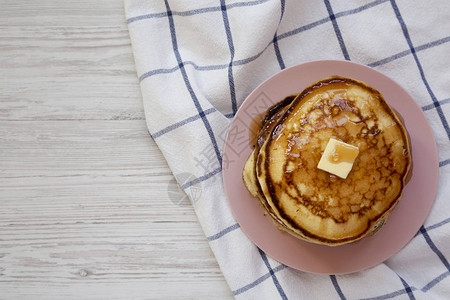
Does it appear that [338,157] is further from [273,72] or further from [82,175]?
[82,175]

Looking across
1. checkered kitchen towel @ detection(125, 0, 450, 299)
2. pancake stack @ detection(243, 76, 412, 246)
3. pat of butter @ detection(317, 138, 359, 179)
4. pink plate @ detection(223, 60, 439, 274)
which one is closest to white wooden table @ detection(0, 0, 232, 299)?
checkered kitchen towel @ detection(125, 0, 450, 299)

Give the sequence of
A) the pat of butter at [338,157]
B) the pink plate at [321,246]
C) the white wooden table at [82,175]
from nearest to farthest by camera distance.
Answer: the pat of butter at [338,157] < the pink plate at [321,246] < the white wooden table at [82,175]

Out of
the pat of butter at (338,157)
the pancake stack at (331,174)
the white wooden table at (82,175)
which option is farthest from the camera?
the white wooden table at (82,175)

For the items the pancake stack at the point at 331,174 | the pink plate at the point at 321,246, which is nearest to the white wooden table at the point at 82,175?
the pink plate at the point at 321,246

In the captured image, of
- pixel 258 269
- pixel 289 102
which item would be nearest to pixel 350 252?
pixel 258 269

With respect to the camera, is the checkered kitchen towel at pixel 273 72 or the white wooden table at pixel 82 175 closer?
the checkered kitchen towel at pixel 273 72

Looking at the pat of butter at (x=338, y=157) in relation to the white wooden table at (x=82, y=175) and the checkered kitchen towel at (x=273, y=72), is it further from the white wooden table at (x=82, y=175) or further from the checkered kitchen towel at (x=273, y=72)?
the white wooden table at (x=82, y=175)

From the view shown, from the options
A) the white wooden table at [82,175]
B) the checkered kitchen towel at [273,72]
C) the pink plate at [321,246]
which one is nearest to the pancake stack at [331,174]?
the pink plate at [321,246]
